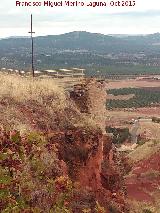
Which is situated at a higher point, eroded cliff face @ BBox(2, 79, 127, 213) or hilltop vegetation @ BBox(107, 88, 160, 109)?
eroded cliff face @ BBox(2, 79, 127, 213)

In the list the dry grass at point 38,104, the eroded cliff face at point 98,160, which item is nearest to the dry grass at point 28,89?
the dry grass at point 38,104

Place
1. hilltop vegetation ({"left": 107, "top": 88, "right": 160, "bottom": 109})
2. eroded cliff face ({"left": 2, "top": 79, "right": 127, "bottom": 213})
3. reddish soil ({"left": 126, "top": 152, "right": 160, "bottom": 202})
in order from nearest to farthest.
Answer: eroded cliff face ({"left": 2, "top": 79, "right": 127, "bottom": 213})
reddish soil ({"left": 126, "top": 152, "right": 160, "bottom": 202})
hilltop vegetation ({"left": 107, "top": 88, "right": 160, "bottom": 109})

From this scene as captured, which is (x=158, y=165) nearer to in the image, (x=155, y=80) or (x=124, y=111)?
(x=124, y=111)

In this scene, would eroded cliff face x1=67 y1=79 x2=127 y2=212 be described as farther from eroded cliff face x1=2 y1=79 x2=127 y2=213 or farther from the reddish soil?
the reddish soil

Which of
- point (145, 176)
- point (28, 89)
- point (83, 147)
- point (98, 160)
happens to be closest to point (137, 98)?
point (145, 176)

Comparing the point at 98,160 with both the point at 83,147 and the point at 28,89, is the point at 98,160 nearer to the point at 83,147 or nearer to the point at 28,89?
the point at 83,147

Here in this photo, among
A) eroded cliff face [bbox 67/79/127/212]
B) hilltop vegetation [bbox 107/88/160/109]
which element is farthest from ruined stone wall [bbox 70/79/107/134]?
hilltop vegetation [bbox 107/88/160/109]

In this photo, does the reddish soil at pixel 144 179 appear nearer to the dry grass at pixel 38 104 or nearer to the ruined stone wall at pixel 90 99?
the ruined stone wall at pixel 90 99

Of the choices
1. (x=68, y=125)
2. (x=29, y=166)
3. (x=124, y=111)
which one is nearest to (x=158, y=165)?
(x=68, y=125)

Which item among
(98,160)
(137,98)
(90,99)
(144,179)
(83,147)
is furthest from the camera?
(137,98)

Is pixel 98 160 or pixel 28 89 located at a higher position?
pixel 28 89

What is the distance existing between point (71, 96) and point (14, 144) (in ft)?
27.0

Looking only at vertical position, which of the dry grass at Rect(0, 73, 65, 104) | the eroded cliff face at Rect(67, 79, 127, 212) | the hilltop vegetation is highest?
the dry grass at Rect(0, 73, 65, 104)

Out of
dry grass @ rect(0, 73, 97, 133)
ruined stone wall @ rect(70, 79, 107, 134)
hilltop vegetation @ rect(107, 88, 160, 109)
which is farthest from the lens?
hilltop vegetation @ rect(107, 88, 160, 109)
